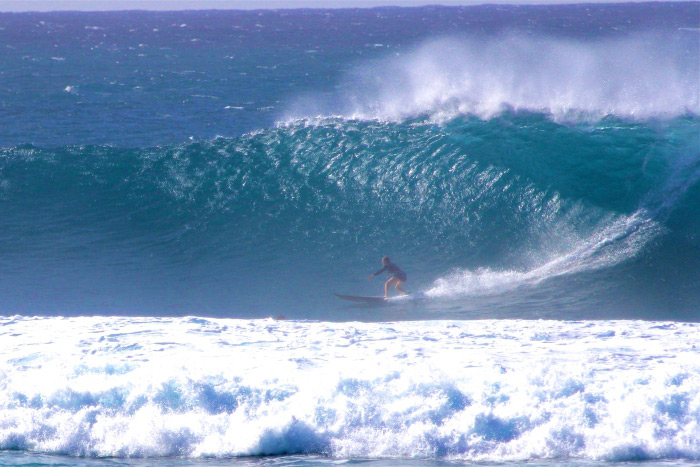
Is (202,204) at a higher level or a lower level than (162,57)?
lower

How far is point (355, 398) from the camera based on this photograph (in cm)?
546

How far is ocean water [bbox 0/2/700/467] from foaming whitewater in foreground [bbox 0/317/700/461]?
19 millimetres

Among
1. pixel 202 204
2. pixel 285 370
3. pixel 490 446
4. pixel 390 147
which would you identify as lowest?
pixel 490 446

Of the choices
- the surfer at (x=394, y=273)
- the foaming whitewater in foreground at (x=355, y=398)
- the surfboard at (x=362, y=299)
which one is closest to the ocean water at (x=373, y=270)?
the foaming whitewater in foreground at (x=355, y=398)

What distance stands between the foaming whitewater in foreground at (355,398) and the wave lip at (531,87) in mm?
9618

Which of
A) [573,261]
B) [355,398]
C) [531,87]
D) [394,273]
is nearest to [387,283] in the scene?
[394,273]

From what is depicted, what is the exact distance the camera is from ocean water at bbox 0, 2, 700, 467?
17.2 feet

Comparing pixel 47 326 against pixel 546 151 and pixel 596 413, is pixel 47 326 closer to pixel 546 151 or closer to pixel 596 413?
pixel 596 413

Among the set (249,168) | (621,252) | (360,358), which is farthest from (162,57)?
(360,358)

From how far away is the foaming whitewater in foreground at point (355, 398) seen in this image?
5.10 meters

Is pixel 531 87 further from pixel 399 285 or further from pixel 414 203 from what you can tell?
pixel 399 285

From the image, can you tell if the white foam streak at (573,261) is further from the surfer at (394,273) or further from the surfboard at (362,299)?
the surfboard at (362,299)

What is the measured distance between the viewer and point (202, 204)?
14125 mm

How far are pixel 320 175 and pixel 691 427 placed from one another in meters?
10.1
